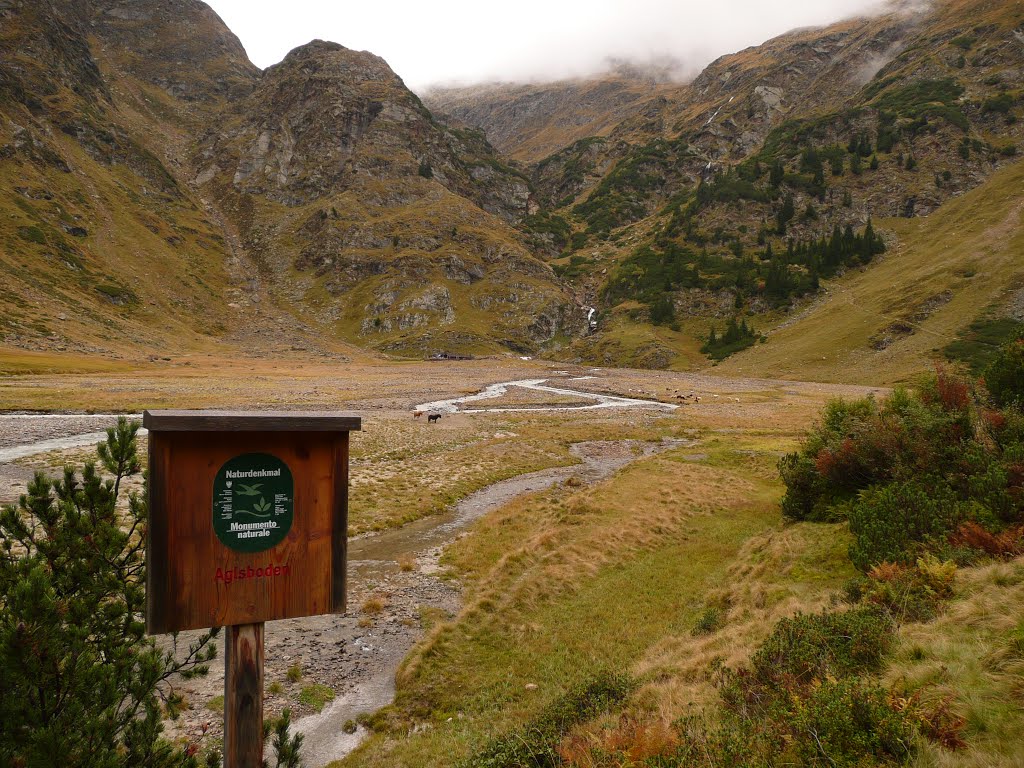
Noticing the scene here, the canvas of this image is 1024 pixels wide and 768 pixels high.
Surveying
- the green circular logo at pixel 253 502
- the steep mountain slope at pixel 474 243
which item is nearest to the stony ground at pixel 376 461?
the green circular logo at pixel 253 502

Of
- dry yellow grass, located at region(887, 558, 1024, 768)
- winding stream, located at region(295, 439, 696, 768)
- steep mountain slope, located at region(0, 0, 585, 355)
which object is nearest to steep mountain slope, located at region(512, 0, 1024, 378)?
steep mountain slope, located at region(0, 0, 585, 355)

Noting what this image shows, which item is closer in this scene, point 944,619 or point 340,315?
point 944,619

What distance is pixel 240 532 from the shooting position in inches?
193

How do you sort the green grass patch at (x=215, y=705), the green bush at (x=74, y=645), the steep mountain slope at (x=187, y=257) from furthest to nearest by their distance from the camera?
the steep mountain slope at (x=187, y=257), the green grass patch at (x=215, y=705), the green bush at (x=74, y=645)

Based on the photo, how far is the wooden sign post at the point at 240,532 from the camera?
463cm

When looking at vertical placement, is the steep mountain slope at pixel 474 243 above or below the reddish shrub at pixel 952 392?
above

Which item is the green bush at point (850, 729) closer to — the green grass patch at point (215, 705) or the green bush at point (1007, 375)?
the green grass patch at point (215, 705)

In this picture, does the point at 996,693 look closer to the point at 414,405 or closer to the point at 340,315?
the point at 414,405

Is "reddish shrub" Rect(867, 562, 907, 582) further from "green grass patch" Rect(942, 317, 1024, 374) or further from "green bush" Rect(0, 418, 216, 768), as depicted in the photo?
"green grass patch" Rect(942, 317, 1024, 374)

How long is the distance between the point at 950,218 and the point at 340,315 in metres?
182

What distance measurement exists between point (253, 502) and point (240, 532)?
0.30m

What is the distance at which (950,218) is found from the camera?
139 meters

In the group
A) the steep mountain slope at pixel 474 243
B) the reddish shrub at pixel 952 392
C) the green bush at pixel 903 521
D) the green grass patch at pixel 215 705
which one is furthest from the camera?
the steep mountain slope at pixel 474 243

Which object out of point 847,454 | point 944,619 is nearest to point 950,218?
point 847,454
